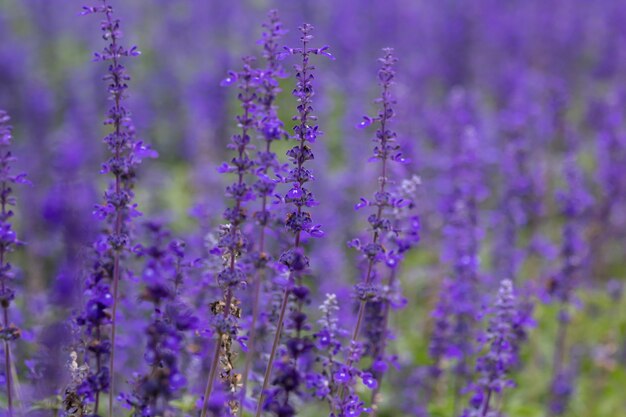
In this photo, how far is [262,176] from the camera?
379 centimetres

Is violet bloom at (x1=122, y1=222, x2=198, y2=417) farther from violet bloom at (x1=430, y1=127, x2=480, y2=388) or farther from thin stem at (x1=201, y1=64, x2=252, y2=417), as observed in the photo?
violet bloom at (x1=430, y1=127, x2=480, y2=388)

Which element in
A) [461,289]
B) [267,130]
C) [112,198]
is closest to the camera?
[267,130]

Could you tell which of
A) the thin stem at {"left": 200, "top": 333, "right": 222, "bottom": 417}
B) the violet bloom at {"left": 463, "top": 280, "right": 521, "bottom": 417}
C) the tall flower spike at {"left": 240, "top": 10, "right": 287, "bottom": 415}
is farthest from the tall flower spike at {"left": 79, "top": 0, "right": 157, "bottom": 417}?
the violet bloom at {"left": 463, "top": 280, "right": 521, "bottom": 417}

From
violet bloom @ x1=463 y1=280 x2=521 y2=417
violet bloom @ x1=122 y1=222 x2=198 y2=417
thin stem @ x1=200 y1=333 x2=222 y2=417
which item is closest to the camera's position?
violet bloom @ x1=122 y1=222 x2=198 y2=417

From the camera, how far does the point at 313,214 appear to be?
35.2ft

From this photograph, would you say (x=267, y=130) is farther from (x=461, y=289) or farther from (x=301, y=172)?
(x=461, y=289)

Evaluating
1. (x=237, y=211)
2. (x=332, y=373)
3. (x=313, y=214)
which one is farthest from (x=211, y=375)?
(x=313, y=214)

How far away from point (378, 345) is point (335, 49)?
1255cm

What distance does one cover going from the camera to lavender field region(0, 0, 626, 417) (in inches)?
156

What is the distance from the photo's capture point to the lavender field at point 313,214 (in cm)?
397

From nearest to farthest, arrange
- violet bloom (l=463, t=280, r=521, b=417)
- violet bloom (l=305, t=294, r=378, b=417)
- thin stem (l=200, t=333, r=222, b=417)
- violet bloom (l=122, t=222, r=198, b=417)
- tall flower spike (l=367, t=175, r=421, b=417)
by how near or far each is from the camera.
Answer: violet bloom (l=122, t=222, r=198, b=417)
thin stem (l=200, t=333, r=222, b=417)
violet bloom (l=305, t=294, r=378, b=417)
violet bloom (l=463, t=280, r=521, b=417)
tall flower spike (l=367, t=175, r=421, b=417)

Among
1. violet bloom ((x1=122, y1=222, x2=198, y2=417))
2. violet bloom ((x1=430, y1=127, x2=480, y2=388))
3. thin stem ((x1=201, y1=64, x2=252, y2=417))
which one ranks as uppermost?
violet bloom ((x1=430, y1=127, x2=480, y2=388))

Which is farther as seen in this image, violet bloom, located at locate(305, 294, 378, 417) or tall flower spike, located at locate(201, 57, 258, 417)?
violet bloom, located at locate(305, 294, 378, 417)

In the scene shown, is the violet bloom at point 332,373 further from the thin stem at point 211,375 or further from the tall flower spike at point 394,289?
the tall flower spike at point 394,289
